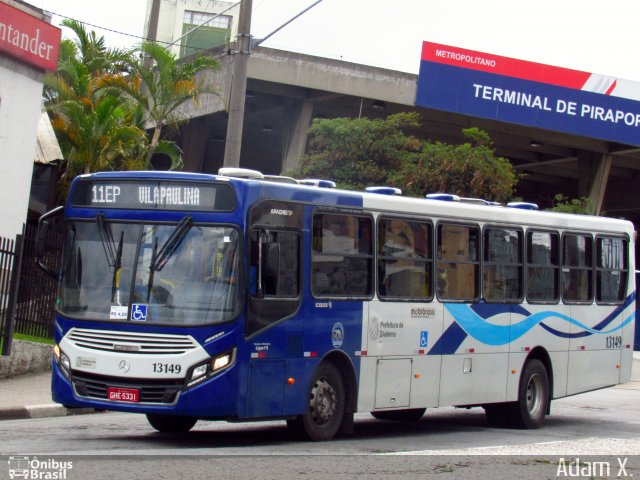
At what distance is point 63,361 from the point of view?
11625 mm

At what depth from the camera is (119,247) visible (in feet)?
37.8

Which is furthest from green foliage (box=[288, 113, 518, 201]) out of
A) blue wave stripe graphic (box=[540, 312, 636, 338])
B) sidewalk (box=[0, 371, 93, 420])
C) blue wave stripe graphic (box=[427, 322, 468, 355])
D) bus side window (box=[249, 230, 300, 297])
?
bus side window (box=[249, 230, 300, 297])

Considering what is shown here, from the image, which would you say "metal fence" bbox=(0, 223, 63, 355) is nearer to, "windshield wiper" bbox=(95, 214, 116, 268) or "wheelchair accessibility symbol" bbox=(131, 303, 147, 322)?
"windshield wiper" bbox=(95, 214, 116, 268)

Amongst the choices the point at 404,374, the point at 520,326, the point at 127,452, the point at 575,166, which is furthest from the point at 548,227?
the point at 575,166

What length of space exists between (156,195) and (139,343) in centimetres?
161

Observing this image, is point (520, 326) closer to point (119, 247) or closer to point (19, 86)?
point (119, 247)

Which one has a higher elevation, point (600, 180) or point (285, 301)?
point (600, 180)

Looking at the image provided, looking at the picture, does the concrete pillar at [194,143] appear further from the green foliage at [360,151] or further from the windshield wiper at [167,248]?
the windshield wiper at [167,248]

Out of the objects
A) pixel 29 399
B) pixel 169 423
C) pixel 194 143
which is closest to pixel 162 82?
pixel 29 399

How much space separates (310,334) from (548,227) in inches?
216

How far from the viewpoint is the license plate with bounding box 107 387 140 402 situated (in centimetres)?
1105

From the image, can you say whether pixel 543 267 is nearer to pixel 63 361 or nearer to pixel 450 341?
pixel 450 341

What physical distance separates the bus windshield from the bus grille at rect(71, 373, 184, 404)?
61 centimetres

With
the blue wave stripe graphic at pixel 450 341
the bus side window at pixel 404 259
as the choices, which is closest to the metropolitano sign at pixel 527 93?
the blue wave stripe graphic at pixel 450 341
